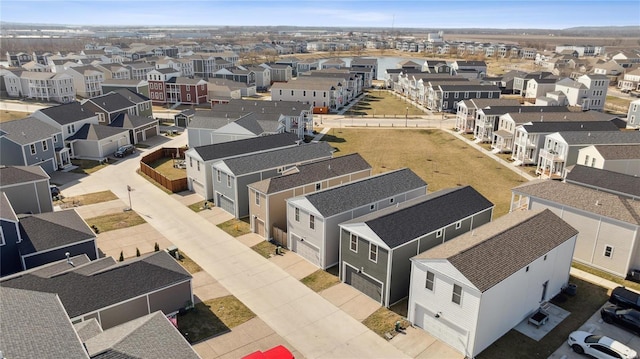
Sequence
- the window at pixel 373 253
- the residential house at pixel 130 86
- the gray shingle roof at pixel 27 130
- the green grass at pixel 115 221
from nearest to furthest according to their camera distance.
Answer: the window at pixel 373 253 → the green grass at pixel 115 221 → the gray shingle roof at pixel 27 130 → the residential house at pixel 130 86

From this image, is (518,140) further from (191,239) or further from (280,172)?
(191,239)

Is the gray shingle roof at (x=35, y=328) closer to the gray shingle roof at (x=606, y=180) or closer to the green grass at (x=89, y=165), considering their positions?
the green grass at (x=89, y=165)

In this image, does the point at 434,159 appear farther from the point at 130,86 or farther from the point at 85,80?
the point at 85,80

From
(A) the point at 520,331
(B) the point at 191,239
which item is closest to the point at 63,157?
(B) the point at 191,239

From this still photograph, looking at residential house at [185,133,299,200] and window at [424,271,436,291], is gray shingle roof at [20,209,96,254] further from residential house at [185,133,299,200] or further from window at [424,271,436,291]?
window at [424,271,436,291]

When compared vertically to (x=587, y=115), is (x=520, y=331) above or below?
below

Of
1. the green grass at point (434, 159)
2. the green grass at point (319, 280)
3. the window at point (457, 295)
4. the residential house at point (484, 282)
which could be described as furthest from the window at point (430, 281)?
the green grass at point (434, 159)

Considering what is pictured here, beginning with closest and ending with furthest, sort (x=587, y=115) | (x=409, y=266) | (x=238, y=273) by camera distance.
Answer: (x=409, y=266), (x=238, y=273), (x=587, y=115)
